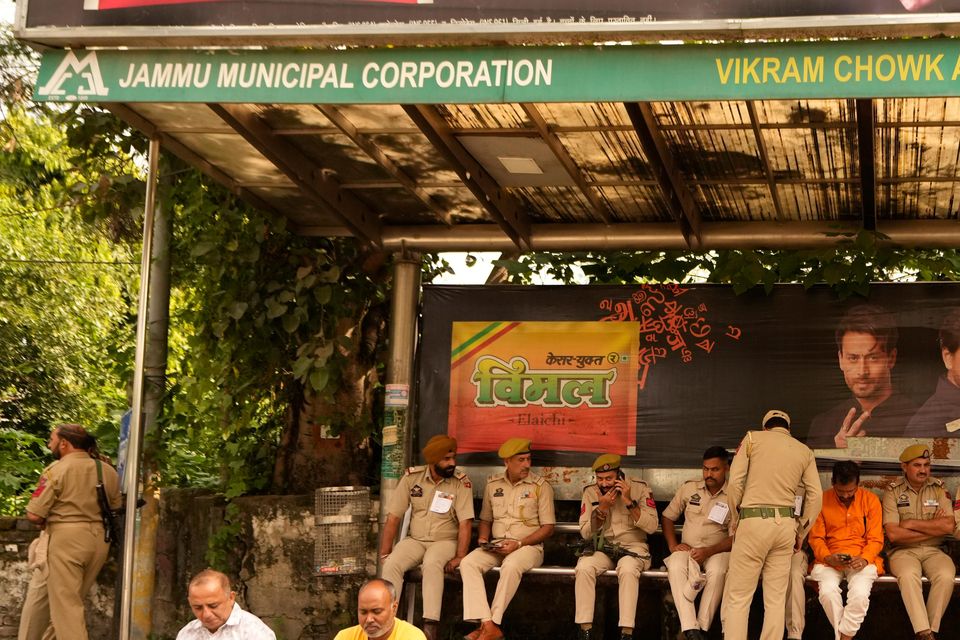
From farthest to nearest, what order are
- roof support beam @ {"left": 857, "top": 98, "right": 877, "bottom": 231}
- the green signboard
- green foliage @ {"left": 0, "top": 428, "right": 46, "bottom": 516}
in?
green foliage @ {"left": 0, "top": 428, "right": 46, "bottom": 516}
roof support beam @ {"left": 857, "top": 98, "right": 877, "bottom": 231}
the green signboard

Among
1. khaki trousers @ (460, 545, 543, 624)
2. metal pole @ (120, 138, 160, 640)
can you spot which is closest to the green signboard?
metal pole @ (120, 138, 160, 640)

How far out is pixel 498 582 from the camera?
925cm

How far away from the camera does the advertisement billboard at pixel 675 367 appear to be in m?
9.45

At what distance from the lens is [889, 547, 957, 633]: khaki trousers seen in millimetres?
8500

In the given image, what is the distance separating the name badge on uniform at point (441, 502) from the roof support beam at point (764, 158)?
10.4ft

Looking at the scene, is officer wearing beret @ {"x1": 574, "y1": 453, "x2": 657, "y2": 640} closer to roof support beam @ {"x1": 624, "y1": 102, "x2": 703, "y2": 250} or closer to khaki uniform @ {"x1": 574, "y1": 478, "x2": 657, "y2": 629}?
khaki uniform @ {"x1": 574, "y1": 478, "x2": 657, "y2": 629}

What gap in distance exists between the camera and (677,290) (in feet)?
32.6

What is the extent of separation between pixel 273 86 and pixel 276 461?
4.75 metres

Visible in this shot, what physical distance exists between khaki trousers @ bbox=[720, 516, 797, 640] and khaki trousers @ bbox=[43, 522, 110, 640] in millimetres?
4507

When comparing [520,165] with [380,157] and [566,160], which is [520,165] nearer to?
[566,160]

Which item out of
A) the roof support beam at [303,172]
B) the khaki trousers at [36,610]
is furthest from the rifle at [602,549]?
the khaki trousers at [36,610]

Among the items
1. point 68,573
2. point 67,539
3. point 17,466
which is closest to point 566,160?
point 67,539

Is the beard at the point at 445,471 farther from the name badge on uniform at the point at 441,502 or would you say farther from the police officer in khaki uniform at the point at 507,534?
the police officer in khaki uniform at the point at 507,534

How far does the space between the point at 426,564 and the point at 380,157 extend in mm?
2954
